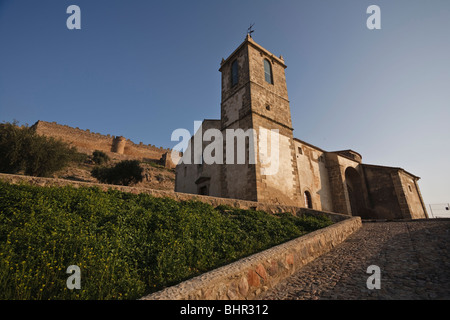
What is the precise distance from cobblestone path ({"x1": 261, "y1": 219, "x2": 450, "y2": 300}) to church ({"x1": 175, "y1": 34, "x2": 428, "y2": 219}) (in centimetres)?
712

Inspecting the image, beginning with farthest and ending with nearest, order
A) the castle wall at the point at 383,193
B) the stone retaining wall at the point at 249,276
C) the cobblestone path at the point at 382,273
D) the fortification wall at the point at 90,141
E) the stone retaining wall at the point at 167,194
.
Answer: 1. the fortification wall at the point at 90,141
2. the castle wall at the point at 383,193
3. the stone retaining wall at the point at 167,194
4. the cobblestone path at the point at 382,273
5. the stone retaining wall at the point at 249,276

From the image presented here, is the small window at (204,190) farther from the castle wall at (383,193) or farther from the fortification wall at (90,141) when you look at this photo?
the fortification wall at (90,141)

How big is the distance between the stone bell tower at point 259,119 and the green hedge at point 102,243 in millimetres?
6322

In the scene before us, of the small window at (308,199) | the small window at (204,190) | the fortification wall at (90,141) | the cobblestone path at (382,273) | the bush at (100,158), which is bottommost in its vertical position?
the cobblestone path at (382,273)

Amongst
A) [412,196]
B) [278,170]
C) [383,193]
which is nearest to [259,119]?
[278,170]

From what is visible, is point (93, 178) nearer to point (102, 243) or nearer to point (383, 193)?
point (102, 243)

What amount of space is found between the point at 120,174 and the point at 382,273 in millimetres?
28434

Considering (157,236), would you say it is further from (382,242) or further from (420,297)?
(382,242)

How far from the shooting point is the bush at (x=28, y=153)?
15.4 m

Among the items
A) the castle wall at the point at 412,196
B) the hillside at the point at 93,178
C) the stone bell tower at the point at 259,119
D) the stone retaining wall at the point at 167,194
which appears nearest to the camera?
the stone retaining wall at the point at 167,194

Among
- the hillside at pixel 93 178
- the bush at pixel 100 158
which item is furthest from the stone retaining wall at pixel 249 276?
the bush at pixel 100 158

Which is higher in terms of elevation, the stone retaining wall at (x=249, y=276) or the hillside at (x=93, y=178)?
the hillside at (x=93, y=178)

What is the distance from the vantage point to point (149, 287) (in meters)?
3.41
